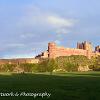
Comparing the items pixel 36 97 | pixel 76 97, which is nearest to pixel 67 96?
pixel 76 97

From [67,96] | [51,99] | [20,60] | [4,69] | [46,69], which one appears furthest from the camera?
[20,60]

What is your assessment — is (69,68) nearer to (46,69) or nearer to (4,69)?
(46,69)

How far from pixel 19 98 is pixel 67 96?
2839 millimetres

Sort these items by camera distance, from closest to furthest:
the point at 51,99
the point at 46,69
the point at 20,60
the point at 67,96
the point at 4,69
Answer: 1. the point at 51,99
2. the point at 67,96
3. the point at 46,69
4. the point at 4,69
5. the point at 20,60

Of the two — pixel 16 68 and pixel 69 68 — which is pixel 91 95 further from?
pixel 16 68

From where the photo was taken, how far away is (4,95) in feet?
66.0

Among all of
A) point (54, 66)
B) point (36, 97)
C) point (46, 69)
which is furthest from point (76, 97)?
point (54, 66)

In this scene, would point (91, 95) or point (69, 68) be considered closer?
point (91, 95)

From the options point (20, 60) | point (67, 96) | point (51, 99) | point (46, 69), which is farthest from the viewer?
point (20, 60)

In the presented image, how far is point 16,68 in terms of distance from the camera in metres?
Answer: 147

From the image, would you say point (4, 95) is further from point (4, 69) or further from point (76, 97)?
point (4, 69)

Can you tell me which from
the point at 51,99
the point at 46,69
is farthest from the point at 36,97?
the point at 46,69

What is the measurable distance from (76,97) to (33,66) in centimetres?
12216

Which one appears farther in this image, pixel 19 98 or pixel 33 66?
pixel 33 66
